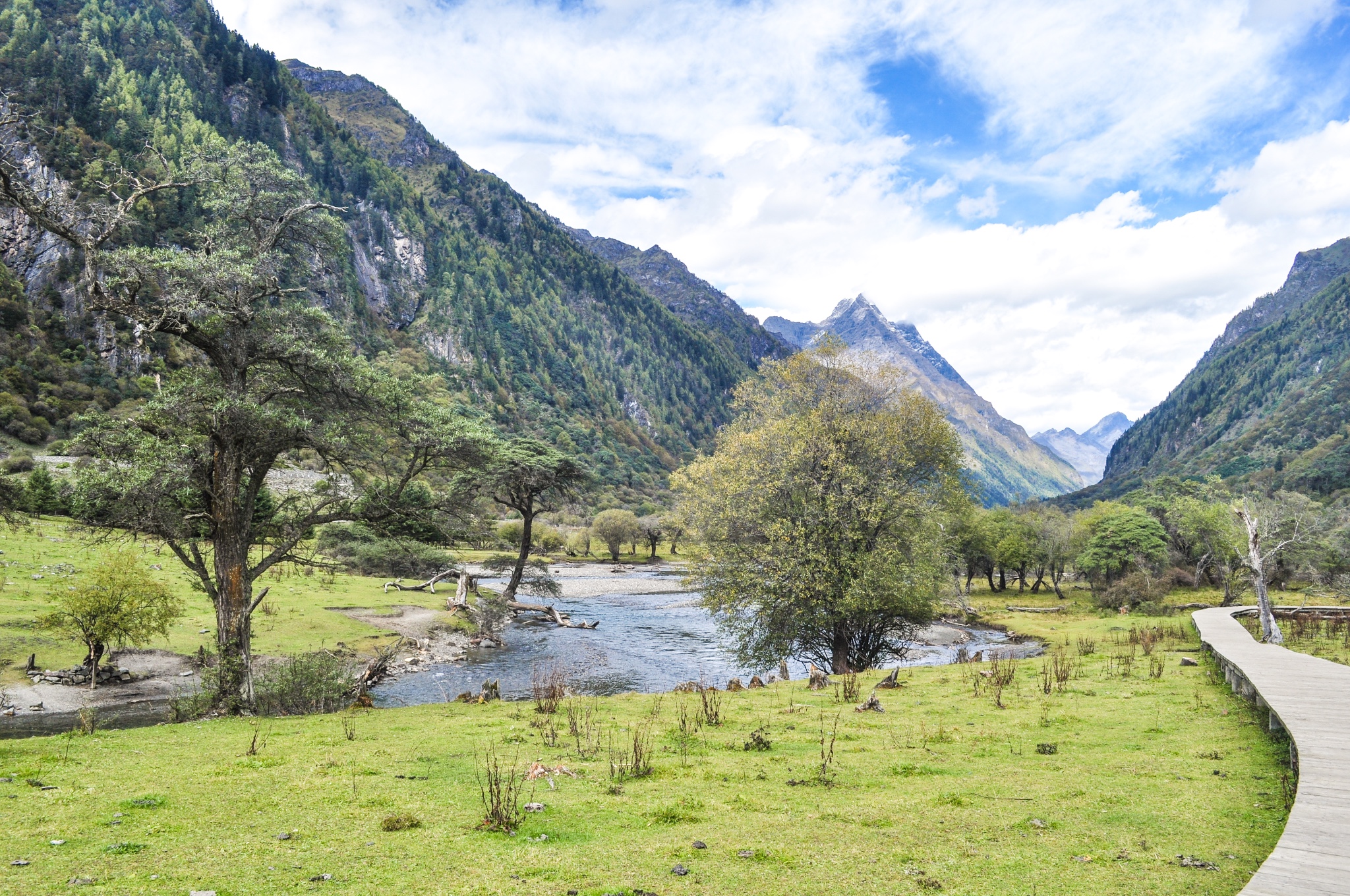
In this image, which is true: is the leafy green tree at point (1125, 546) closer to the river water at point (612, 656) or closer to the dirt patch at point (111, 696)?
the river water at point (612, 656)

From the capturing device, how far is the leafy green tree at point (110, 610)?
22328 mm

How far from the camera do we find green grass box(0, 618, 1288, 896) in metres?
7.28

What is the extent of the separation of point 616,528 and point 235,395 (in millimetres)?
106131


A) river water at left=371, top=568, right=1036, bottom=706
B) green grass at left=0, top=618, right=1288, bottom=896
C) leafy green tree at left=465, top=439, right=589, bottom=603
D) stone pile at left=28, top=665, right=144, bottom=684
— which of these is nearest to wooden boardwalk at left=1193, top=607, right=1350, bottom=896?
green grass at left=0, top=618, right=1288, bottom=896

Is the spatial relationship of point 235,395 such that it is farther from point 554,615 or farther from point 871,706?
point 554,615

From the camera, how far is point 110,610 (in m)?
22.8

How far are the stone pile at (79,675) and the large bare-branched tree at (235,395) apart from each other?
719 centimetres

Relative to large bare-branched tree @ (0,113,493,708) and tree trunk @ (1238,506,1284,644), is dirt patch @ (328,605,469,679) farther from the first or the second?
tree trunk @ (1238,506,1284,644)

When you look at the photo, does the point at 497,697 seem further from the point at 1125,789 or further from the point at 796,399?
the point at 796,399

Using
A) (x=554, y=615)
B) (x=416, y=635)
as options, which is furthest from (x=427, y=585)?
(x=416, y=635)

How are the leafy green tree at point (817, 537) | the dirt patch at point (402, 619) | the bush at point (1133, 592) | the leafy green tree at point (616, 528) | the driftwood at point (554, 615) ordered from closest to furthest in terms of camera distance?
the leafy green tree at point (817, 537), the dirt patch at point (402, 619), the driftwood at point (554, 615), the bush at point (1133, 592), the leafy green tree at point (616, 528)

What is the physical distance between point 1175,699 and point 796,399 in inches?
805

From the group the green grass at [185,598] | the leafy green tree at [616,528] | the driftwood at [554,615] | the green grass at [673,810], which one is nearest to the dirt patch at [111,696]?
the green grass at [185,598]

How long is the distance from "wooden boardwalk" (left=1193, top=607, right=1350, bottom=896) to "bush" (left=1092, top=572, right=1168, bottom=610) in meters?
43.7
